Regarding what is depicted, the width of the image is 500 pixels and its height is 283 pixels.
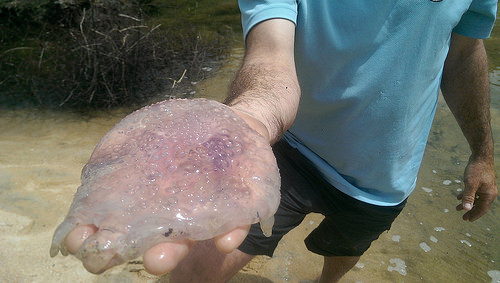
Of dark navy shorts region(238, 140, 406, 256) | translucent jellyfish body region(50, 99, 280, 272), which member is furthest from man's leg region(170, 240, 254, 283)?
translucent jellyfish body region(50, 99, 280, 272)

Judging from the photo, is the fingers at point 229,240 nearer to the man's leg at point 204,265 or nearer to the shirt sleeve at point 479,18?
the man's leg at point 204,265

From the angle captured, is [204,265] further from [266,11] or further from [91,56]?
[91,56]

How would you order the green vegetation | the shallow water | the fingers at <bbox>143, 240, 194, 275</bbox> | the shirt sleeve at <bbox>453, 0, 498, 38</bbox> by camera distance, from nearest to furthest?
the fingers at <bbox>143, 240, 194, 275</bbox>, the shirt sleeve at <bbox>453, 0, 498, 38</bbox>, the shallow water, the green vegetation

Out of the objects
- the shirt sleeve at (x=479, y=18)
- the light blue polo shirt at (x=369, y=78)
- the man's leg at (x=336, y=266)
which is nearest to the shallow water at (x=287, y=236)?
the man's leg at (x=336, y=266)

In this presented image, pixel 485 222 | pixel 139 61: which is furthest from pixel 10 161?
pixel 485 222

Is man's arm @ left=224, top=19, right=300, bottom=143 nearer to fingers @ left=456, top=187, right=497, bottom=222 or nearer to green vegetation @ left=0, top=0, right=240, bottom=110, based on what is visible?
fingers @ left=456, top=187, right=497, bottom=222

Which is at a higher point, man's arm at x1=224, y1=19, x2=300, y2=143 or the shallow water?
man's arm at x1=224, y1=19, x2=300, y2=143
